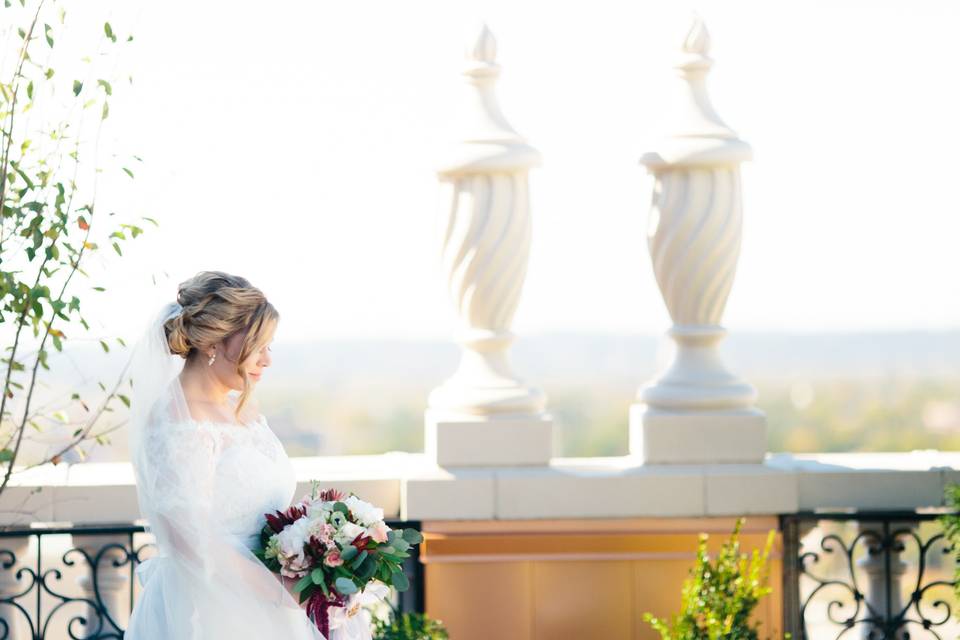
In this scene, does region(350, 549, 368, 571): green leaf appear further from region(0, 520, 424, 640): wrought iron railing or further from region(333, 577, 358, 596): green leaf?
region(0, 520, 424, 640): wrought iron railing

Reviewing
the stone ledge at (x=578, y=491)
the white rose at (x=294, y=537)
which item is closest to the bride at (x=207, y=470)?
the white rose at (x=294, y=537)

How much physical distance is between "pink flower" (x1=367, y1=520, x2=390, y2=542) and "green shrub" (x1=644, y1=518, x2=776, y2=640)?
1.29 m

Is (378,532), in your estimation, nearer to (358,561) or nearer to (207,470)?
(358,561)

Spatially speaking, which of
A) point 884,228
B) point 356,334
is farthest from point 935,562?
point 356,334

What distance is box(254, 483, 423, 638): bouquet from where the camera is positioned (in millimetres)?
3412

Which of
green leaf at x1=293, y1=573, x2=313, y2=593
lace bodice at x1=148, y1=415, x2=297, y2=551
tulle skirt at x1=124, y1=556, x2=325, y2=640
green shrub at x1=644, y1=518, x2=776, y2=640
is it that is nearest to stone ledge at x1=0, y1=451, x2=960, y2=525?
green shrub at x1=644, y1=518, x2=776, y2=640

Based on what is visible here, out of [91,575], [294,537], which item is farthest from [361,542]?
[91,575]

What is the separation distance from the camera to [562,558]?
15.8 feet

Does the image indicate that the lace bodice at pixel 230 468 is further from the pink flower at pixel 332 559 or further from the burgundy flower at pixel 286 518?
the pink flower at pixel 332 559

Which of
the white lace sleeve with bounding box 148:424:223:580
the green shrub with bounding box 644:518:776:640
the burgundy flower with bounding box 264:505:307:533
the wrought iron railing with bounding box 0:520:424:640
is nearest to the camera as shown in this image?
the white lace sleeve with bounding box 148:424:223:580

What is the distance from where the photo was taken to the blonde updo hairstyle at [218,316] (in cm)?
356

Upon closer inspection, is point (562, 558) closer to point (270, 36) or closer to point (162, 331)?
point (162, 331)

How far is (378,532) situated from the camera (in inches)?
138

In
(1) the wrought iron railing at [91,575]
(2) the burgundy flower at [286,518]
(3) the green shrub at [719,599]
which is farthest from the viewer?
(1) the wrought iron railing at [91,575]
